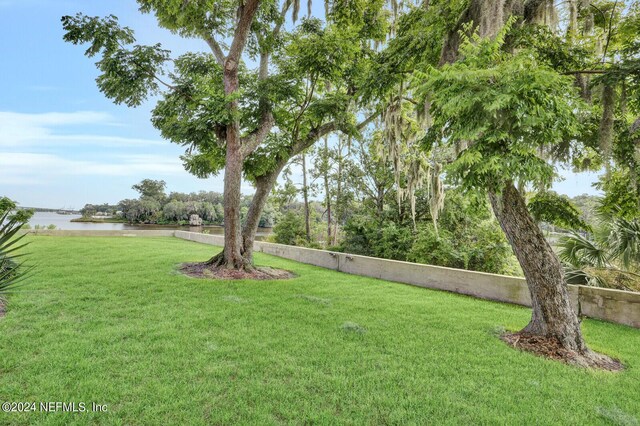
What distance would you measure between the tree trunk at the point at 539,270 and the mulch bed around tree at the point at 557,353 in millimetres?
94

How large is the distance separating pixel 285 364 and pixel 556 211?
4.05 metres

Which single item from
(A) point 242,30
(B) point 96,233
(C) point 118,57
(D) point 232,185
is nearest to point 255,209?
(D) point 232,185

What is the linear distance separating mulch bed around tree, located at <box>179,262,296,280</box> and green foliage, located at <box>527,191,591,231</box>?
16.8 ft

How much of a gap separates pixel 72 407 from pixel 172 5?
755 cm

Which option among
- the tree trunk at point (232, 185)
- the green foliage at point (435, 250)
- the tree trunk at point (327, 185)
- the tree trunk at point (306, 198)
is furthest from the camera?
the tree trunk at point (306, 198)

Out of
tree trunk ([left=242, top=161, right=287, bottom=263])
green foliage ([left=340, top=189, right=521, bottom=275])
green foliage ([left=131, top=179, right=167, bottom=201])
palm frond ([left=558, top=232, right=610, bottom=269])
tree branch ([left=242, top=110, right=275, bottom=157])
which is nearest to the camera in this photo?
palm frond ([left=558, top=232, right=610, bottom=269])

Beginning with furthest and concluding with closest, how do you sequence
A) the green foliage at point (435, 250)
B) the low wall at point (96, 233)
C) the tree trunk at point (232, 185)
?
the low wall at point (96, 233) < the green foliage at point (435, 250) < the tree trunk at point (232, 185)

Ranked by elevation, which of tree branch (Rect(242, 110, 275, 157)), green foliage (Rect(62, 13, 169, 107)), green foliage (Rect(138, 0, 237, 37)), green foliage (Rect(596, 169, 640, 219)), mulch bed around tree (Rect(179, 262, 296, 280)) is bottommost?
mulch bed around tree (Rect(179, 262, 296, 280))

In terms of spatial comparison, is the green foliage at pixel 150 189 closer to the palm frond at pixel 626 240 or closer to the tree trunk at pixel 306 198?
the tree trunk at pixel 306 198

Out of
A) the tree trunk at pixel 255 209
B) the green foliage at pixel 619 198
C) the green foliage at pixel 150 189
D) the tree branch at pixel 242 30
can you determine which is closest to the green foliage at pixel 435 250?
the green foliage at pixel 619 198

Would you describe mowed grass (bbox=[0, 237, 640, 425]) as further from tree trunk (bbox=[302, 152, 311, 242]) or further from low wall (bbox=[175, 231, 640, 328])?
tree trunk (bbox=[302, 152, 311, 242])

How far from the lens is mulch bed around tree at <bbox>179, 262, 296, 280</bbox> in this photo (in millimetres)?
6918

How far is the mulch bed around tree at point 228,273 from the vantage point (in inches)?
272

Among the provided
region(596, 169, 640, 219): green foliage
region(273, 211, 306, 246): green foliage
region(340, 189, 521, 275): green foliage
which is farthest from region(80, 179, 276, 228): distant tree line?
region(596, 169, 640, 219): green foliage
